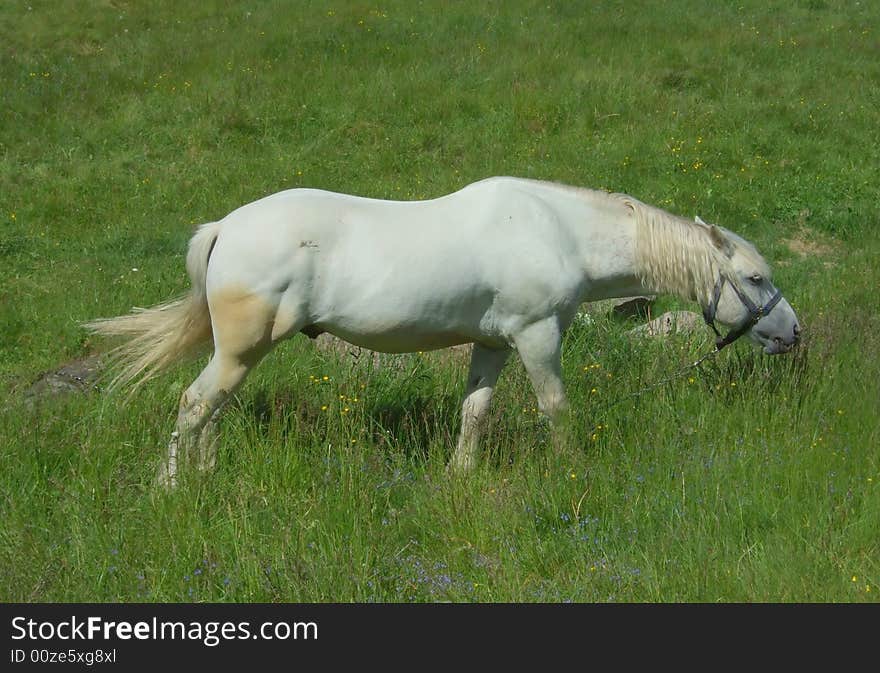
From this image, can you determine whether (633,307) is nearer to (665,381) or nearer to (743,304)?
(665,381)

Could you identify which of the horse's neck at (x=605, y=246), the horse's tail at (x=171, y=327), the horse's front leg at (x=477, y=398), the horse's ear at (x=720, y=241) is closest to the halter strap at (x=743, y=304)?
the horse's ear at (x=720, y=241)

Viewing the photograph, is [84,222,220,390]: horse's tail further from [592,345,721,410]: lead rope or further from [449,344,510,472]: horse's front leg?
[592,345,721,410]: lead rope

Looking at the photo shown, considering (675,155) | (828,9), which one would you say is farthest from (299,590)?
(828,9)

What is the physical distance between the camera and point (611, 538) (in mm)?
4414

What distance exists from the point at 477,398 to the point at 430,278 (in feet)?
2.65

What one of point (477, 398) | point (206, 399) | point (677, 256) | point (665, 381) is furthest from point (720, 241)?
point (206, 399)

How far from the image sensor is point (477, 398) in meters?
5.65

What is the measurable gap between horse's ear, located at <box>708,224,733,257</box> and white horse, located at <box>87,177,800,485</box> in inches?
0.5

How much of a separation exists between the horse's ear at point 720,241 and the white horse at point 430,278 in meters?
0.01

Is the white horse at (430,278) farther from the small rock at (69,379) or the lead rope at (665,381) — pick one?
the small rock at (69,379)

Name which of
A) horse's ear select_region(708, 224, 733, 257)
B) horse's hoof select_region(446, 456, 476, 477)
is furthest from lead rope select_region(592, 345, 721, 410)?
horse's hoof select_region(446, 456, 476, 477)

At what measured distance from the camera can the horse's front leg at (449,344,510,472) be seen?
5516 mm

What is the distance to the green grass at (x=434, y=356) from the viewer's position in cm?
426
